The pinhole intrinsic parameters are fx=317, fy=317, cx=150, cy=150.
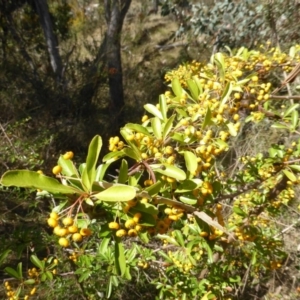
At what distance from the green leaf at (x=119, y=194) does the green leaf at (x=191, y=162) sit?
0.87 feet

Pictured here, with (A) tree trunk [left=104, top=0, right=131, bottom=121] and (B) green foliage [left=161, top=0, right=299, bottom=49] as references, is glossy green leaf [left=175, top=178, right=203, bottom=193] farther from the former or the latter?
(A) tree trunk [left=104, top=0, right=131, bottom=121]

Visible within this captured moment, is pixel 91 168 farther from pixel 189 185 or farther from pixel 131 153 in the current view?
pixel 189 185

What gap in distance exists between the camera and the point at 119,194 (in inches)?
27.7

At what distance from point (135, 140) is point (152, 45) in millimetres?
8226

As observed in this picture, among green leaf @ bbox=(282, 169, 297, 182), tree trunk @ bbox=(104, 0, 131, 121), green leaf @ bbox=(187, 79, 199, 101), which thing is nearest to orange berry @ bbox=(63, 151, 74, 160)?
green leaf @ bbox=(187, 79, 199, 101)

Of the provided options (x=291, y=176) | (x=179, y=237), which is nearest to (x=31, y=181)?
(x=179, y=237)

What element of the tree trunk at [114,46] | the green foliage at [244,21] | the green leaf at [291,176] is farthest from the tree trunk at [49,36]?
the green leaf at [291,176]

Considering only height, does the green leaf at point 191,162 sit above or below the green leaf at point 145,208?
above

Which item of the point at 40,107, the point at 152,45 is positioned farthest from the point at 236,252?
the point at 152,45

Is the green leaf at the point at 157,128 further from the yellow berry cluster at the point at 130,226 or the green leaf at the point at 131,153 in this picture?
the yellow berry cluster at the point at 130,226

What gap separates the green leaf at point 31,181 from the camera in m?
0.69

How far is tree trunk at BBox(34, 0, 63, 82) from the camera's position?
16.6 ft

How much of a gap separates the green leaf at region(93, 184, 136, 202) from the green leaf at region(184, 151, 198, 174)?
0.27m

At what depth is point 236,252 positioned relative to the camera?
8.46ft
